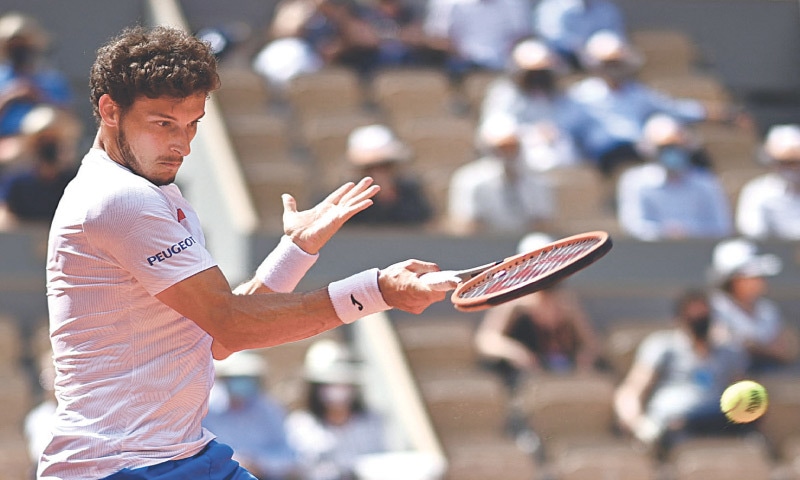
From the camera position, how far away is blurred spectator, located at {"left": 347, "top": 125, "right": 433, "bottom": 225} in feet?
25.4

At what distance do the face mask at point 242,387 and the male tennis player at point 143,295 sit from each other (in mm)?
3786

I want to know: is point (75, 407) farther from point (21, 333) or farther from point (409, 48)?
point (409, 48)

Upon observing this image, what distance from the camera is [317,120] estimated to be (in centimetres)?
877

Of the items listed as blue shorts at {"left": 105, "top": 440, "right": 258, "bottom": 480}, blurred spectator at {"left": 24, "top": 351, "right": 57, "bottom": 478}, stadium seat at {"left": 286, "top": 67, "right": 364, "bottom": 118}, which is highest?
stadium seat at {"left": 286, "top": 67, "right": 364, "bottom": 118}

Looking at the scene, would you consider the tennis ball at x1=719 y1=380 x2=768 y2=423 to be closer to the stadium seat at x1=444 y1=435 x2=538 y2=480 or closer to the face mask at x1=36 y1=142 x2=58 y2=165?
the stadium seat at x1=444 y1=435 x2=538 y2=480

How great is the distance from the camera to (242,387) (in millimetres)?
6719

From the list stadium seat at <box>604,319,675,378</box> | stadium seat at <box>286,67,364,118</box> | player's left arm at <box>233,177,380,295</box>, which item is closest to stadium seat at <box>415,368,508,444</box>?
stadium seat at <box>604,319,675,378</box>

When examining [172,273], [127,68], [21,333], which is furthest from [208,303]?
[21,333]

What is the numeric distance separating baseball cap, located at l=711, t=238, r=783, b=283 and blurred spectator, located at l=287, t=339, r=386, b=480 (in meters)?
2.41

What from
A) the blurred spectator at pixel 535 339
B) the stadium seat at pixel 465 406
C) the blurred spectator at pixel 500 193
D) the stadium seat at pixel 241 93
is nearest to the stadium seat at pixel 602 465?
the stadium seat at pixel 465 406

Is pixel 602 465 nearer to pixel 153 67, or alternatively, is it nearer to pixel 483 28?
pixel 483 28

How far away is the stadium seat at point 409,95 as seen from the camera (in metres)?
9.20

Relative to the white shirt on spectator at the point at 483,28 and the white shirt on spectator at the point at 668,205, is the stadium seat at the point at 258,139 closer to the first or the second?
the white shirt on spectator at the point at 483,28

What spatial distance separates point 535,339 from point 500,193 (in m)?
1.08
